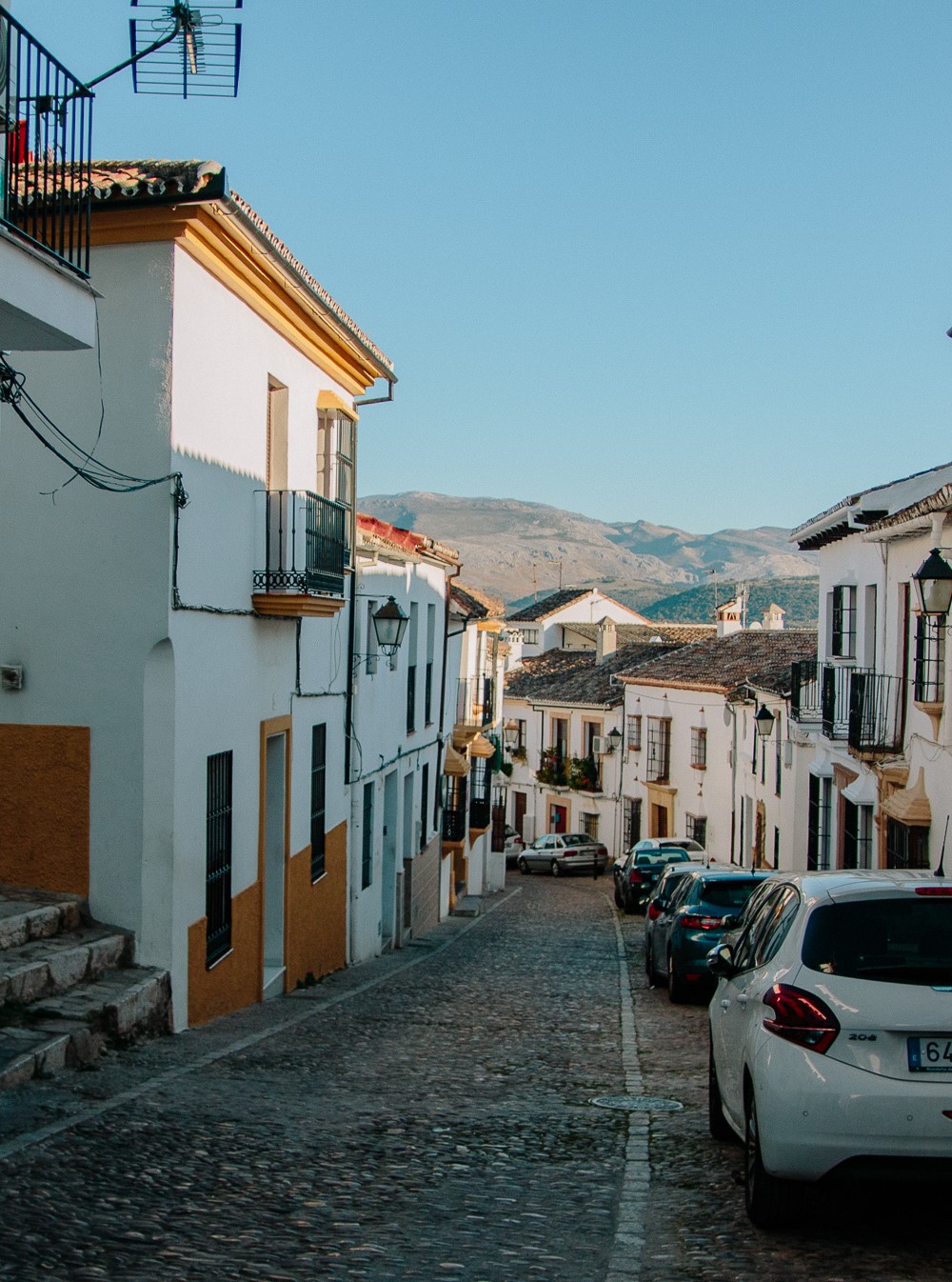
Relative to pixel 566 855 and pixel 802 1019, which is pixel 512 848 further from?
pixel 802 1019

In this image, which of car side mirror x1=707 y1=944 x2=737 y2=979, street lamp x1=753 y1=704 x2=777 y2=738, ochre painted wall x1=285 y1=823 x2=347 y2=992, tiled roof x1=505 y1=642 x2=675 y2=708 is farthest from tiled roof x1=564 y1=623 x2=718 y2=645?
car side mirror x1=707 y1=944 x2=737 y2=979

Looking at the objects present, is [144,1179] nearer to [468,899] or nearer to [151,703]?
[151,703]

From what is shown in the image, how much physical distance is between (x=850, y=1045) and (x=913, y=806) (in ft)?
37.2

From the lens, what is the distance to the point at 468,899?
32.6 m

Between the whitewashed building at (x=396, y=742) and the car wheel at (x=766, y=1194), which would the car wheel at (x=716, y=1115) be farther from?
the whitewashed building at (x=396, y=742)

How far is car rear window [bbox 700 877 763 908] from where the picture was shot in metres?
14.1

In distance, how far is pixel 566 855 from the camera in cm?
4531

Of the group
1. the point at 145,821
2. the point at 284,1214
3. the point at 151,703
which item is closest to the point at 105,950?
the point at 145,821

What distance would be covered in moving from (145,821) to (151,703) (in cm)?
82

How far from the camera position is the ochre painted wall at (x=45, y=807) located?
9.91m

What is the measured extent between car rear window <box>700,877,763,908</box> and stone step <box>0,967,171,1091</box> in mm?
6290

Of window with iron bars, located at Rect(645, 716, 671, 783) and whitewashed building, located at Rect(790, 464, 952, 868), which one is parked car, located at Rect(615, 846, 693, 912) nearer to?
whitewashed building, located at Rect(790, 464, 952, 868)

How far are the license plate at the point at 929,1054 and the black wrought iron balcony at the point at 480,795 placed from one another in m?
29.0

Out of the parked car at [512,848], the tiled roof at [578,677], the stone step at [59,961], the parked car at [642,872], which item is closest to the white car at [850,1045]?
the stone step at [59,961]
